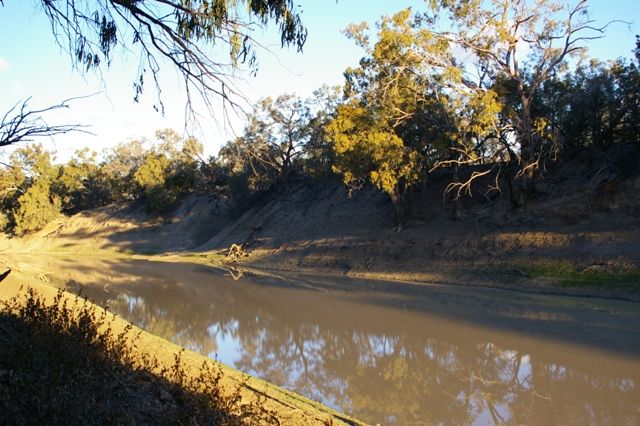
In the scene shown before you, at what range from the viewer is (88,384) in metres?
4.69

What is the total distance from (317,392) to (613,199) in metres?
19.1

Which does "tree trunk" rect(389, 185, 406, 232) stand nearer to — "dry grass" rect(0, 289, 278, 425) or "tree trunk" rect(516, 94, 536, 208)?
"tree trunk" rect(516, 94, 536, 208)

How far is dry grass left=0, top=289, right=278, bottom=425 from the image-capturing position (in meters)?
3.98

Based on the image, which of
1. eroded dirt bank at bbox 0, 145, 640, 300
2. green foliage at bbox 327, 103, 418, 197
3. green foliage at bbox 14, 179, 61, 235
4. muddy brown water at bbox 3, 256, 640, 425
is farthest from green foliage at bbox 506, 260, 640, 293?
green foliage at bbox 14, 179, 61, 235

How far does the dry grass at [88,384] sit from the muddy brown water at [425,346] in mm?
3134

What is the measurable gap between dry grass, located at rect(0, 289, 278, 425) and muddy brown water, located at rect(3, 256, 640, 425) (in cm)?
313

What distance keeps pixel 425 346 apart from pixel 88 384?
8.56m

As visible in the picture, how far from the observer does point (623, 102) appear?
26734 mm

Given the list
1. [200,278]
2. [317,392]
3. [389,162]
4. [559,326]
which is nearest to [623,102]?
[389,162]

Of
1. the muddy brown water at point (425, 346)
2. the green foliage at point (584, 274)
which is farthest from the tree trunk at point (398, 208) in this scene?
the green foliage at point (584, 274)

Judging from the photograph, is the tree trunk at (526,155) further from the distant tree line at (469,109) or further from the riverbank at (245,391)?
the riverbank at (245,391)

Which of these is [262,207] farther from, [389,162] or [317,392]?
[317,392]

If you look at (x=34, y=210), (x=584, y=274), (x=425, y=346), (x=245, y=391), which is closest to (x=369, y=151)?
(x=584, y=274)

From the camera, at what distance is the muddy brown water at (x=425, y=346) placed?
8062 millimetres
